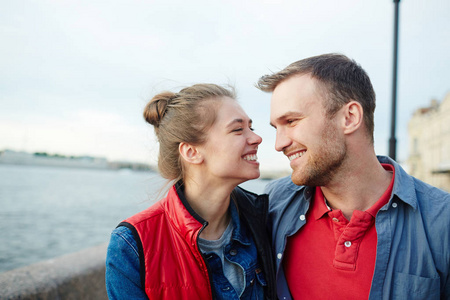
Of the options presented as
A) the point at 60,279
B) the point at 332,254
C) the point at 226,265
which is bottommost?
the point at 60,279

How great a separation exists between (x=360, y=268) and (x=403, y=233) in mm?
364

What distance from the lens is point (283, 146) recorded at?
2537 mm

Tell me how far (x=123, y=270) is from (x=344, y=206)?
1.62 meters

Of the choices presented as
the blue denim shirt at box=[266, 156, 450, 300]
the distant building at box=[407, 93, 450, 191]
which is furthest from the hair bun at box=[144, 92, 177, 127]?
the distant building at box=[407, 93, 450, 191]

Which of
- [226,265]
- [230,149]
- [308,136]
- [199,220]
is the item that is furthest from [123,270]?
[308,136]

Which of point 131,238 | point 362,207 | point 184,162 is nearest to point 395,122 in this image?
point 362,207

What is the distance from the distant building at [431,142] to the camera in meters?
32.5

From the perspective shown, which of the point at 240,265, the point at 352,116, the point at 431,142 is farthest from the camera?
the point at 431,142

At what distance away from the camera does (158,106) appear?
278 centimetres

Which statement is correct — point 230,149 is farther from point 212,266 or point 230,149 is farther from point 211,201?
point 212,266

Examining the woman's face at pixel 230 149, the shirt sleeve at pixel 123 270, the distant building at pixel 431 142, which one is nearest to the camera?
the shirt sleeve at pixel 123 270

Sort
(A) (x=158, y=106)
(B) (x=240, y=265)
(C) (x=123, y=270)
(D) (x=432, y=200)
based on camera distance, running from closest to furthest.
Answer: (C) (x=123, y=270) → (D) (x=432, y=200) → (B) (x=240, y=265) → (A) (x=158, y=106)

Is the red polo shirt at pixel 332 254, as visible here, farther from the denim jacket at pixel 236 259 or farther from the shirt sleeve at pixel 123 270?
the shirt sleeve at pixel 123 270

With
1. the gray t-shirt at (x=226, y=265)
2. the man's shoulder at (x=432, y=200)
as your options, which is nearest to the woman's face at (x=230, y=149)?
the gray t-shirt at (x=226, y=265)
